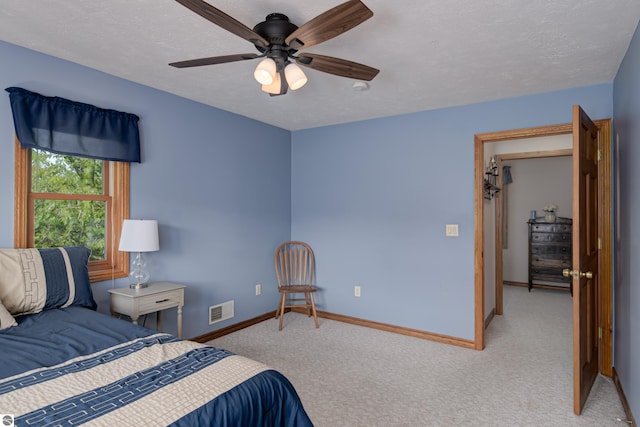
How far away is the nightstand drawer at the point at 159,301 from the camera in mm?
2746

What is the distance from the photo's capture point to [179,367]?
153 cm

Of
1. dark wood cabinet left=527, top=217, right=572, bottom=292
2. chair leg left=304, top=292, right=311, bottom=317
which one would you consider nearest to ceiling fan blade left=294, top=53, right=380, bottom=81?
chair leg left=304, top=292, right=311, bottom=317

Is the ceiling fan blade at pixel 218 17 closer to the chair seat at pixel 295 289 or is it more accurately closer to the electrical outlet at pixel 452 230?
the electrical outlet at pixel 452 230

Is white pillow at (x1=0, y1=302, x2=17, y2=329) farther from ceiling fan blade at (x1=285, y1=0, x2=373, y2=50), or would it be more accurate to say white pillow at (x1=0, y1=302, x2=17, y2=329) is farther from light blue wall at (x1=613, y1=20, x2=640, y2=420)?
light blue wall at (x1=613, y1=20, x2=640, y2=420)

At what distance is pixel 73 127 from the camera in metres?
2.64

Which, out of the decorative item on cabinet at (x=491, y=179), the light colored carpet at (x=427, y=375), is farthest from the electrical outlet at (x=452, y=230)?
the light colored carpet at (x=427, y=375)

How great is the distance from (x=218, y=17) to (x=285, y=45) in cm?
46

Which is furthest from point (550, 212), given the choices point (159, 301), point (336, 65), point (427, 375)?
point (159, 301)

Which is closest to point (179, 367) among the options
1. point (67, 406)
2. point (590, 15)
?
point (67, 406)

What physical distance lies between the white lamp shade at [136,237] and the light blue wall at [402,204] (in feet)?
7.22

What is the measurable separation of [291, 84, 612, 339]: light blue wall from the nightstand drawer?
1.97m

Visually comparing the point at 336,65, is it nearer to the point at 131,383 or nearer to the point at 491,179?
the point at 131,383

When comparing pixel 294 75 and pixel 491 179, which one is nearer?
pixel 294 75

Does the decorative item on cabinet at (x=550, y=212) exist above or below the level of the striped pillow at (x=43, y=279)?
above
